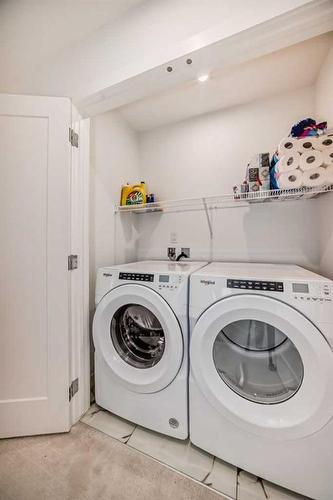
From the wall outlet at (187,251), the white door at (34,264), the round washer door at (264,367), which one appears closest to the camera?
the round washer door at (264,367)

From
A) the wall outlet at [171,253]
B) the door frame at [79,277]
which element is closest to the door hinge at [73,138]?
the door frame at [79,277]

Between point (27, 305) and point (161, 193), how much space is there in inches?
61.0

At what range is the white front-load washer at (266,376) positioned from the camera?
86 cm

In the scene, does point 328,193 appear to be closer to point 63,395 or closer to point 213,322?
point 213,322

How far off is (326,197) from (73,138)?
1.70 metres

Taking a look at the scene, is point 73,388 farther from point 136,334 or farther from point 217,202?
point 217,202

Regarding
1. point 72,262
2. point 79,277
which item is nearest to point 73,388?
point 79,277

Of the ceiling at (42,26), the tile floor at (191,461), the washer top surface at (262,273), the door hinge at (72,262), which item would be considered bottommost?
the tile floor at (191,461)

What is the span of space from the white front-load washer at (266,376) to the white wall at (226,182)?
0.80 meters

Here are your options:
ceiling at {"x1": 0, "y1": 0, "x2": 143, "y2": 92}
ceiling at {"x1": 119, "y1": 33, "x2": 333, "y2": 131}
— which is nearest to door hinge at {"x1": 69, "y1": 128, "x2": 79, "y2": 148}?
ceiling at {"x1": 0, "y1": 0, "x2": 143, "y2": 92}

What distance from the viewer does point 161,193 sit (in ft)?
7.32

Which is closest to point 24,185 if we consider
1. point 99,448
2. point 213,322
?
point 213,322

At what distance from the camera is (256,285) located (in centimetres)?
97

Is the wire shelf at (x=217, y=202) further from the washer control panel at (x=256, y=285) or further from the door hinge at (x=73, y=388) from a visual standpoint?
the door hinge at (x=73, y=388)
